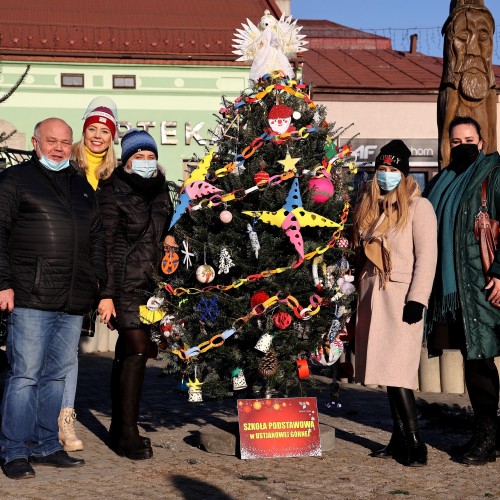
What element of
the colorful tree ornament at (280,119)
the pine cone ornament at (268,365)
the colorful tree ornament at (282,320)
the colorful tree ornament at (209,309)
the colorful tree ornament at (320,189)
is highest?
the colorful tree ornament at (280,119)

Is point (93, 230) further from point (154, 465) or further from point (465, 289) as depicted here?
point (465, 289)

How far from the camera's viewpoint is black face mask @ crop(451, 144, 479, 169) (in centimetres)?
741

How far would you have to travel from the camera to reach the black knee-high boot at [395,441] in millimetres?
7367

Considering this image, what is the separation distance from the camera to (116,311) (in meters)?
7.51

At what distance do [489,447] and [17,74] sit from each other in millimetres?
22763

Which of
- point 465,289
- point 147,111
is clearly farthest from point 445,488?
point 147,111

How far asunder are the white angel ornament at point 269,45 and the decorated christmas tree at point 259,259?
0.18 meters

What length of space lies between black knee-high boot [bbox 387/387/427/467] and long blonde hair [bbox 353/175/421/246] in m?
1.09

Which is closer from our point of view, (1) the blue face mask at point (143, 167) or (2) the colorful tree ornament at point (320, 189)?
(2) the colorful tree ornament at point (320, 189)

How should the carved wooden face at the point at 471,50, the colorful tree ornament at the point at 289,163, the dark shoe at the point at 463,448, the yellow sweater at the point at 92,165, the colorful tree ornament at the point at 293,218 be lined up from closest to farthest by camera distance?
1. the colorful tree ornament at the point at 293,218
2. the colorful tree ornament at the point at 289,163
3. the dark shoe at the point at 463,448
4. the yellow sweater at the point at 92,165
5. the carved wooden face at the point at 471,50

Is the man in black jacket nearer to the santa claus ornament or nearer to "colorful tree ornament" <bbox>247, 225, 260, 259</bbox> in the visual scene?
"colorful tree ornament" <bbox>247, 225, 260, 259</bbox>

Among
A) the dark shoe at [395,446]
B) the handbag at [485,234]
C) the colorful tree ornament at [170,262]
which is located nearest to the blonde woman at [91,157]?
the colorful tree ornament at [170,262]

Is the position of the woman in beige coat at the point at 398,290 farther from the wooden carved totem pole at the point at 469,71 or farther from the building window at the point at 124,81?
the building window at the point at 124,81

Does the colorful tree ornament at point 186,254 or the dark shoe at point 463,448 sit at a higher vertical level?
the colorful tree ornament at point 186,254
